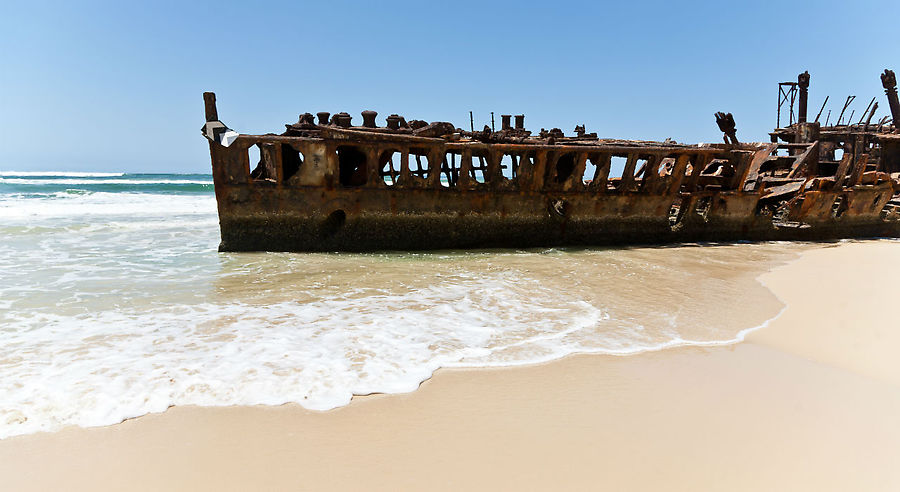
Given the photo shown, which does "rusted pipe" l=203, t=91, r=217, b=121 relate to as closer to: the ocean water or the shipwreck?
the shipwreck

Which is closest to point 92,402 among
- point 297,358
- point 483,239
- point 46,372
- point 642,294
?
point 46,372

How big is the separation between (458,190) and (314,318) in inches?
178

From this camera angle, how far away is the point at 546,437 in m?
2.77

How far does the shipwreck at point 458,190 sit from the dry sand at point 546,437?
5454mm

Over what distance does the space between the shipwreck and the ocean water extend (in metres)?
0.51

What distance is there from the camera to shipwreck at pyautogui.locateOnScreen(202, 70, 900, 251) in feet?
27.6

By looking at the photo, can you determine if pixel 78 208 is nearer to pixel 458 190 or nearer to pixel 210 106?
pixel 210 106

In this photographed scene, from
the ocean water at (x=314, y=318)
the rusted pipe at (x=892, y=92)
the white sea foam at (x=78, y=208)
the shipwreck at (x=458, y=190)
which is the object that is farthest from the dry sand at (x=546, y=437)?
the rusted pipe at (x=892, y=92)

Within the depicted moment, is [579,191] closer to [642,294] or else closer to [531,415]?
[642,294]

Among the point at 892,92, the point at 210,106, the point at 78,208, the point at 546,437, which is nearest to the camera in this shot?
the point at 546,437

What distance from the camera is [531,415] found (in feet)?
9.89

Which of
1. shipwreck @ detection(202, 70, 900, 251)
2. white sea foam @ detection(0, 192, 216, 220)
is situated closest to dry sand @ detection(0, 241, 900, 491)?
shipwreck @ detection(202, 70, 900, 251)

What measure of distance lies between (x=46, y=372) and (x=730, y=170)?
38.4ft

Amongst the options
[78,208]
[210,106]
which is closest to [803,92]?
[210,106]
